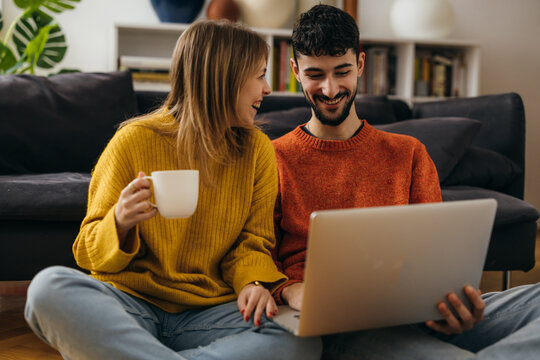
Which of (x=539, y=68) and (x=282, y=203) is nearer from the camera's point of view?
(x=282, y=203)

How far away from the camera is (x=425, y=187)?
49.8 inches

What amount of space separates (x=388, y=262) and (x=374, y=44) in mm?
2849

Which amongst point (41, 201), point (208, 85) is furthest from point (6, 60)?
point (208, 85)

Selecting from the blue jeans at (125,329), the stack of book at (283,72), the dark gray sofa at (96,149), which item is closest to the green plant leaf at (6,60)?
the dark gray sofa at (96,149)

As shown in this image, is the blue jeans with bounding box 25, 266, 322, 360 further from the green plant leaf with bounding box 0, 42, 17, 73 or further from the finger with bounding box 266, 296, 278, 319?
the green plant leaf with bounding box 0, 42, 17, 73

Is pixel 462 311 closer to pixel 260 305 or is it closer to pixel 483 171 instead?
pixel 260 305

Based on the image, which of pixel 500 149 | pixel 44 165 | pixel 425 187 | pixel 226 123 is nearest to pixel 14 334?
pixel 44 165

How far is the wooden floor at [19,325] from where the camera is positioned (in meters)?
1.47

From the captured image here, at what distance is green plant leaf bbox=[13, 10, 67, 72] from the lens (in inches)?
110

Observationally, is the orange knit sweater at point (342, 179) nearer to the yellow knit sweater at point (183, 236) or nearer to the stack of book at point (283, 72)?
the yellow knit sweater at point (183, 236)

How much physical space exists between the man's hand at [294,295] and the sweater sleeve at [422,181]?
0.39 metres

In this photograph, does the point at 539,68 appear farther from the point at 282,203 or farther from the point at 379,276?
the point at 379,276

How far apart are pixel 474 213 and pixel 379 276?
0.58ft

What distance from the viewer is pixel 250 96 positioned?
117 centimetres
